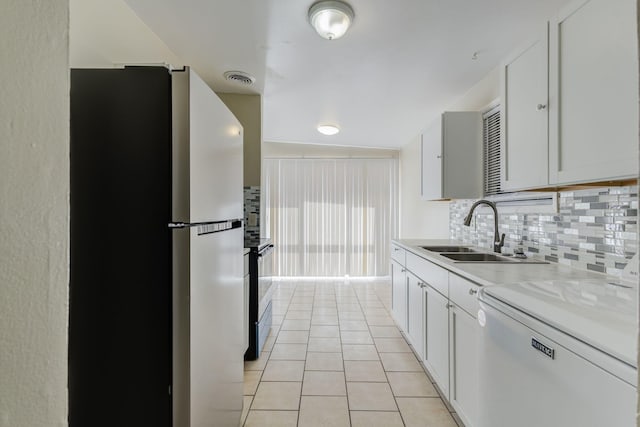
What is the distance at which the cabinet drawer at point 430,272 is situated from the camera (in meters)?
1.81

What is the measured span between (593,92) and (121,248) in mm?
1869

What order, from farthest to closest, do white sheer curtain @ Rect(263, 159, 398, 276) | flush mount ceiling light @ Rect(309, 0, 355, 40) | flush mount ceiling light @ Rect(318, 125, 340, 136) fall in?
white sheer curtain @ Rect(263, 159, 398, 276) → flush mount ceiling light @ Rect(318, 125, 340, 136) → flush mount ceiling light @ Rect(309, 0, 355, 40)

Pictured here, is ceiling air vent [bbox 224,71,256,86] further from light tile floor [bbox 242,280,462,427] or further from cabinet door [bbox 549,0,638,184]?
light tile floor [bbox 242,280,462,427]

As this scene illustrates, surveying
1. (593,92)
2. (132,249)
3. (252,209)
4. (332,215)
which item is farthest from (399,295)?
(332,215)

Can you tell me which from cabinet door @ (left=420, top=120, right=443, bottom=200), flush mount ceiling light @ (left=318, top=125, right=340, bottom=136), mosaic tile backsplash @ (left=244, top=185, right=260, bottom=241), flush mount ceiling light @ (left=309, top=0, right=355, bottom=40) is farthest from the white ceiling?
mosaic tile backsplash @ (left=244, top=185, right=260, bottom=241)

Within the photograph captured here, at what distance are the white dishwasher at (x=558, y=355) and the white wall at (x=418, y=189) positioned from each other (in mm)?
1842

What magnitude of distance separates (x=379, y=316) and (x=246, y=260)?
74.6 inches

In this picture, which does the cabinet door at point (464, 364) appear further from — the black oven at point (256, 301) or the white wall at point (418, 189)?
the white wall at point (418, 189)

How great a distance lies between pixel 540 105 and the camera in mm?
1450

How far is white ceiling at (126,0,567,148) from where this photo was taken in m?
1.67

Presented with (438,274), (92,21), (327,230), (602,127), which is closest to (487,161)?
(438,274)

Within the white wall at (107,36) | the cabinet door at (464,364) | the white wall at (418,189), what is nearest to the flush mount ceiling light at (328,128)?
the white wall at (418,189)

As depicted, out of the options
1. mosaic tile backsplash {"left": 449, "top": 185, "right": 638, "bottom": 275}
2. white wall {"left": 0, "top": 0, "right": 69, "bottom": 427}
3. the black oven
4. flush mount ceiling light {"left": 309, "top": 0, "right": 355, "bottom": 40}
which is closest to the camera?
white wall {"left": 0, "top": 0, "right": 69, "bottom": 427}

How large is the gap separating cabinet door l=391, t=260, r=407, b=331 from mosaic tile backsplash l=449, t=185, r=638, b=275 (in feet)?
2.94
